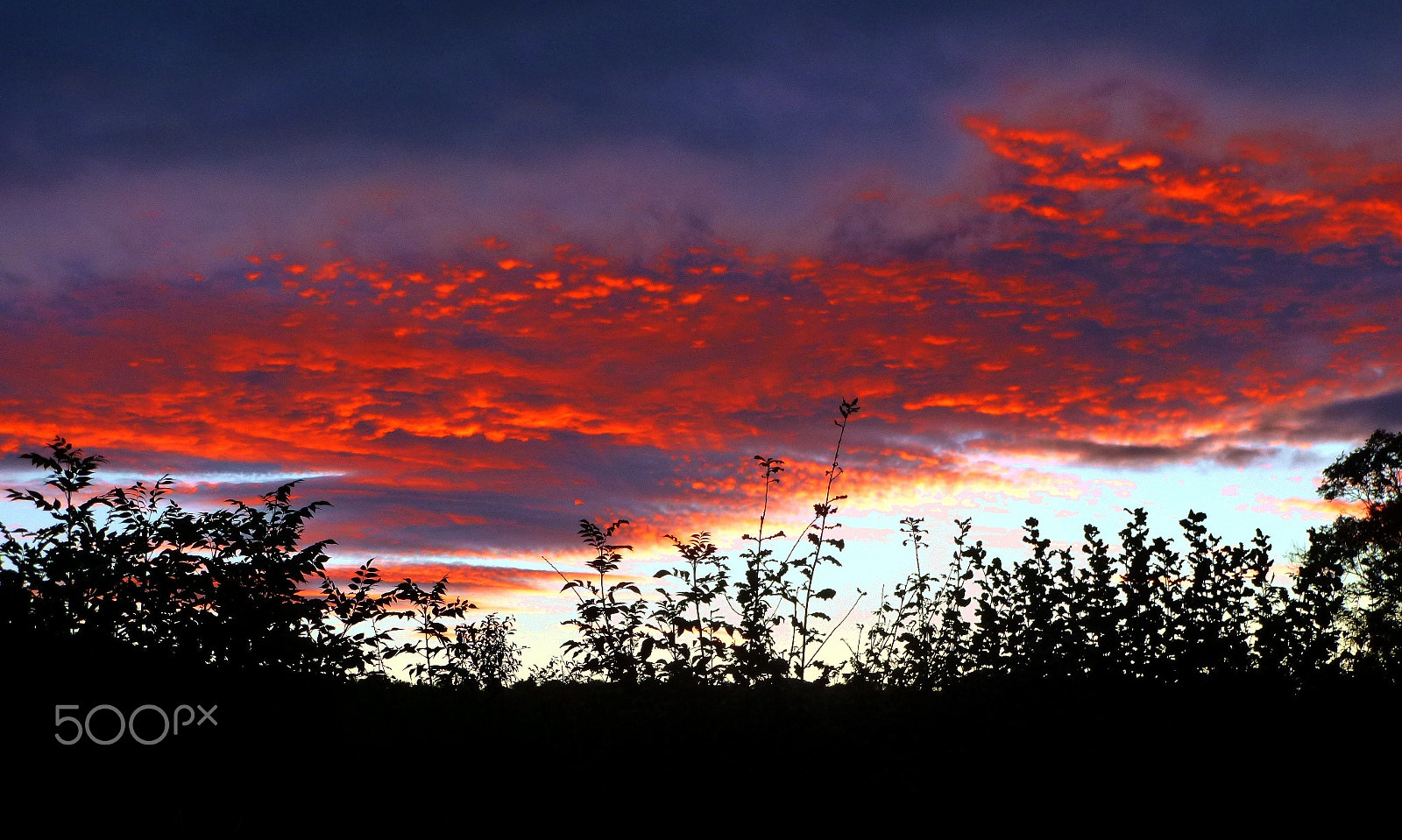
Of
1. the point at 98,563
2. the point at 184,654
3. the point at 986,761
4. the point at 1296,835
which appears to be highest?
the point at 98,563

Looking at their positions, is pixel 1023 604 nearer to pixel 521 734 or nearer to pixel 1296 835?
pixel 1296 835

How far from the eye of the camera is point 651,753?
271 inches

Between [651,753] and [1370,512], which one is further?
[1370,512]

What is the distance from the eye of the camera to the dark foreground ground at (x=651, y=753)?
6.03 metres

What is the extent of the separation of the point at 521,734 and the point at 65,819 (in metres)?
2.81

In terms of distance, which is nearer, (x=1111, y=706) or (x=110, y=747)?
(x=110, y=747)

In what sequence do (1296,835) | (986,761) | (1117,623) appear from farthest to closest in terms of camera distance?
(1117,623) → (986,761) → (1296,835)

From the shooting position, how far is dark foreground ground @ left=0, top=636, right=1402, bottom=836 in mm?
6031

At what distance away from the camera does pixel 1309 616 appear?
8.55m

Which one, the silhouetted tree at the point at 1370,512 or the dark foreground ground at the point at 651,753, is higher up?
the silhouetted tree at the point at 1370,512

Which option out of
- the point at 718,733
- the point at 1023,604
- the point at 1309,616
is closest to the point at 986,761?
the point at 718,733

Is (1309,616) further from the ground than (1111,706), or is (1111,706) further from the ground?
(1309,616)

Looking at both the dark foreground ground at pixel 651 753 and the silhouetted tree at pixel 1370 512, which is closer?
the dark foreground ground at pixel 651 753

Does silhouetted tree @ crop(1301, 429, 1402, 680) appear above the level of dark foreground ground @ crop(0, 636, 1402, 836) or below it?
above
